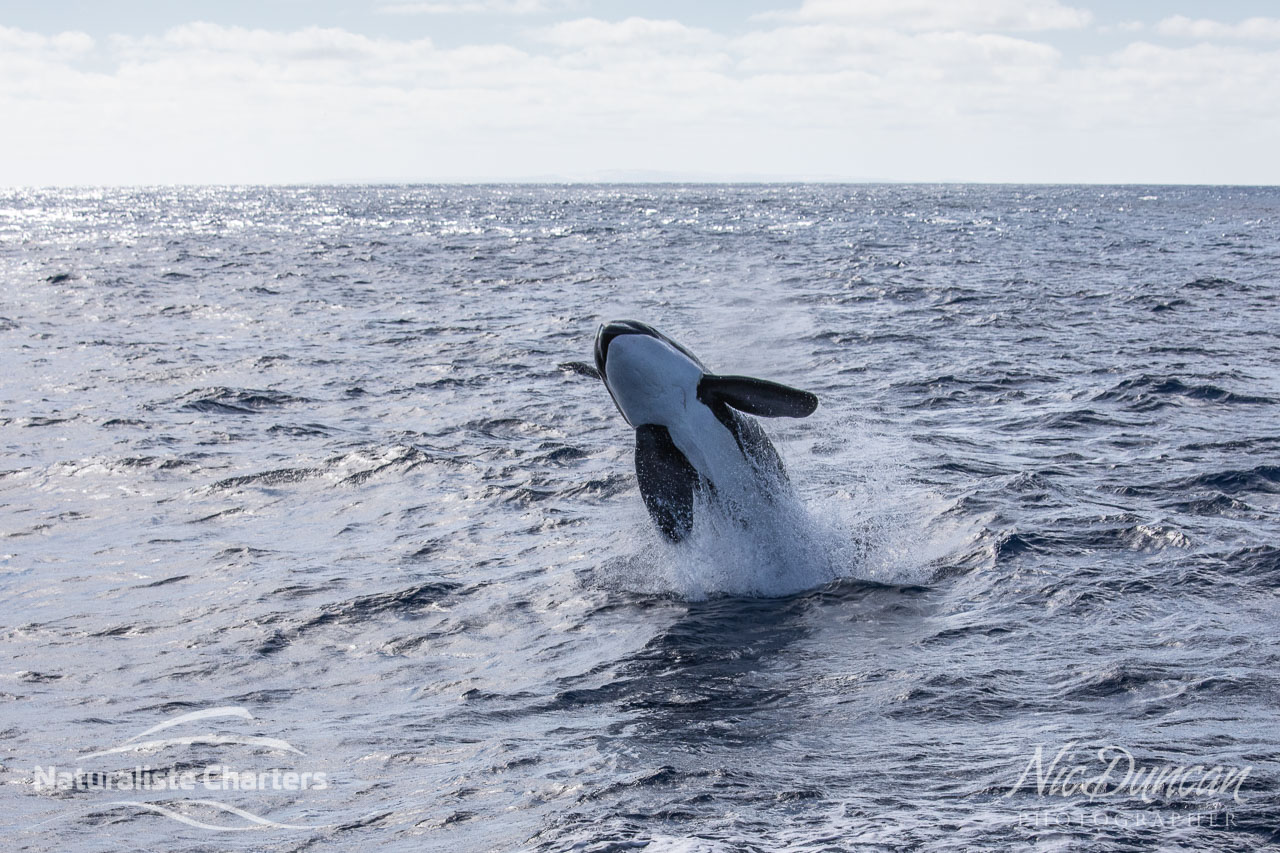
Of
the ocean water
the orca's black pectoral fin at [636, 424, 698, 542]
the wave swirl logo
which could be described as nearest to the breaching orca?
the orca's black pectoral fin at [636, 424, 698, 542]

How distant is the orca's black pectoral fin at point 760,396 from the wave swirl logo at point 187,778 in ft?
15.2

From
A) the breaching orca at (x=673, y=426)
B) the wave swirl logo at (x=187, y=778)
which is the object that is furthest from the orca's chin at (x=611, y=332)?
the wave swirl logo at (x=187, y=778)

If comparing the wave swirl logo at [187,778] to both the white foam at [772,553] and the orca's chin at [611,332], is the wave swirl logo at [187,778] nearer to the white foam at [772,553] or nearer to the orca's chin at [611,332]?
the white foam at [772,553]

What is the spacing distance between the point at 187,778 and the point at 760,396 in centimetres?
526

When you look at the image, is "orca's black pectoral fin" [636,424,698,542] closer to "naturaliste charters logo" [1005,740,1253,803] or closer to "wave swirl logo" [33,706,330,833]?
"wave swirl logo" [33,706,330,833]

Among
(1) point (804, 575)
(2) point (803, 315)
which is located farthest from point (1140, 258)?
(1) point (804, 575)

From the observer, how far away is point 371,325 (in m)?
28.1

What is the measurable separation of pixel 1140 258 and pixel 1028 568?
1574 inches

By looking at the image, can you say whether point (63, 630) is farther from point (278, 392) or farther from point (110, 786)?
point (278, 392)

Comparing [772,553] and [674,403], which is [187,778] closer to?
[674,403]

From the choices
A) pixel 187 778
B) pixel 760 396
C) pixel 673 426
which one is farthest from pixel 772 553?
pixel 187 778

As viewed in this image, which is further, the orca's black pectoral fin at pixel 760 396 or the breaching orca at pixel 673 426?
the breaching orca at pixel 673 426

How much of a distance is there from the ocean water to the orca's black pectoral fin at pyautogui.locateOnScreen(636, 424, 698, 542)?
0.38 meters

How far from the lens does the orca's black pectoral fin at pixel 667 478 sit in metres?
10.1
